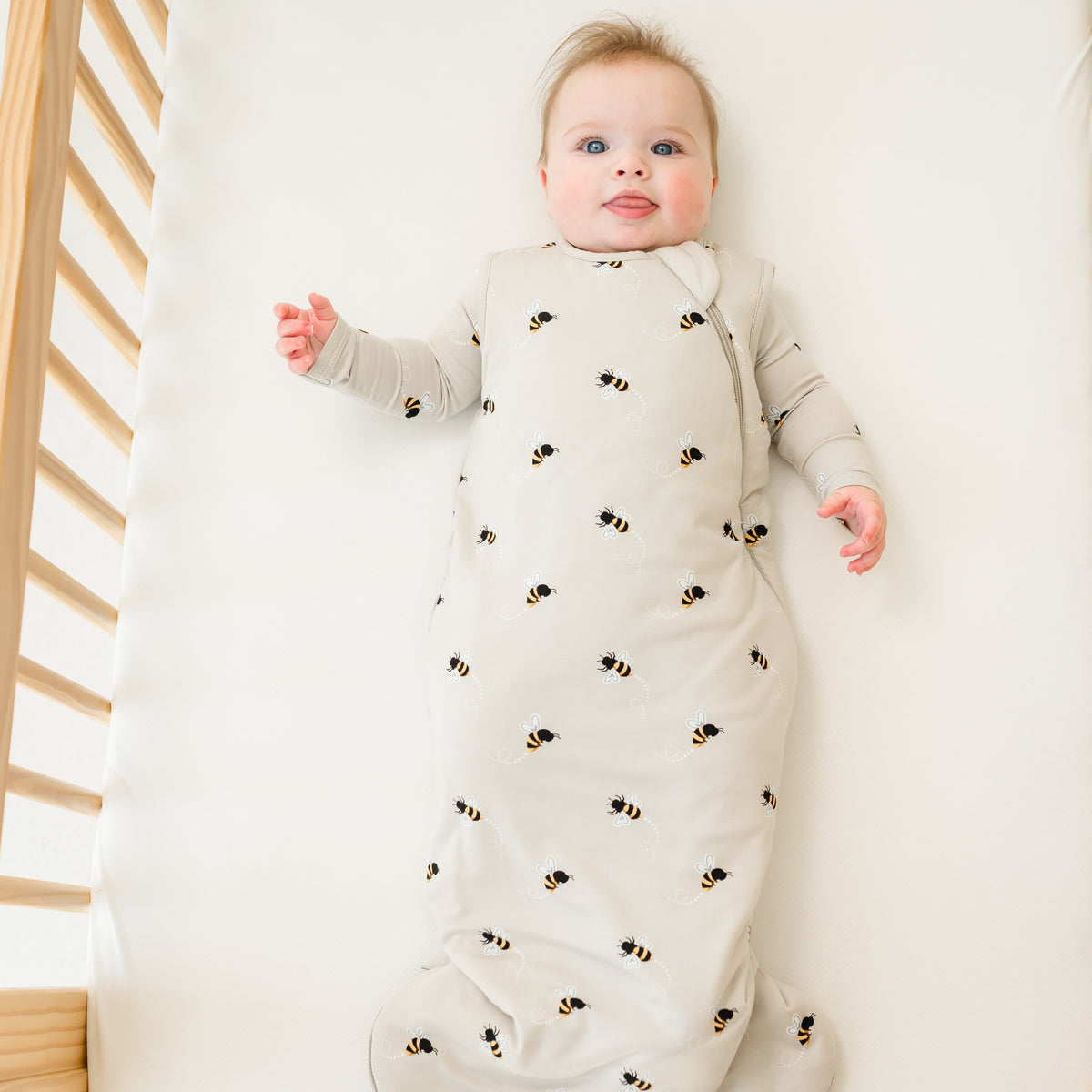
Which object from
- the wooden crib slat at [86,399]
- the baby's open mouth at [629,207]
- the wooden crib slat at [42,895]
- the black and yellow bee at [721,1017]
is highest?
the baby's open mouth at [629,207]

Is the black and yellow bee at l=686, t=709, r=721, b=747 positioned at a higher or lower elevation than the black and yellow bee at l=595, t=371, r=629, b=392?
lower

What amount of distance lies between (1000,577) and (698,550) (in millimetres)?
365

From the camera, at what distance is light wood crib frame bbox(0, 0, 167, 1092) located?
815 millimetres

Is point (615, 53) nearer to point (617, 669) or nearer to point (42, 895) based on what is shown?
point (617, 669)

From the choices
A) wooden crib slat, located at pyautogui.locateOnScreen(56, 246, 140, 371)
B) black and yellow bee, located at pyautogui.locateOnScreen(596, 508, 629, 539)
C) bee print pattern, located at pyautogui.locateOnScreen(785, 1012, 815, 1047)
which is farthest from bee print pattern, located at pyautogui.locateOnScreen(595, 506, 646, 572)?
wooden crib slat, located at pyautogui.locateOnScreen(56, 246, 140, 371)

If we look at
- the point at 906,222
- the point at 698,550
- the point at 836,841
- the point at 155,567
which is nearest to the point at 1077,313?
the point at 906,222

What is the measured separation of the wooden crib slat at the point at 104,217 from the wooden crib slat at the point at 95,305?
62mm

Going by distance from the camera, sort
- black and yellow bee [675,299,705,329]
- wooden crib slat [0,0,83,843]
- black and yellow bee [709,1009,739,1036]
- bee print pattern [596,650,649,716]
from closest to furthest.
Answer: wooden crib slat [0,0,83,843] < black and yellow bee [709,1009,739,1036] < bee print pattern [596,650,649,716] < black and yellow bee [675,299,705,329]

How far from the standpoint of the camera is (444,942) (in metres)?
0.99

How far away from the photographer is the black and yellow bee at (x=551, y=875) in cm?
97

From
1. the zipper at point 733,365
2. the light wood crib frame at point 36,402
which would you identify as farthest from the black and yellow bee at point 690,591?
the light wood crib frame at point 36,402

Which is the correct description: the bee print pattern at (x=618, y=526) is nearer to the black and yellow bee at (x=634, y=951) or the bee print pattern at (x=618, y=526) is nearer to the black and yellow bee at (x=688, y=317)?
the black and yellow bee at (x=688, y=317)

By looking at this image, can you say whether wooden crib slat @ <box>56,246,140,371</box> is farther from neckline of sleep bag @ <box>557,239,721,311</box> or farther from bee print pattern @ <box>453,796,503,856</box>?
bee print pattern @ <box>453,796,503,856</box>

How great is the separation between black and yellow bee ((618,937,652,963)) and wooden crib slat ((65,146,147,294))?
2.99ft
